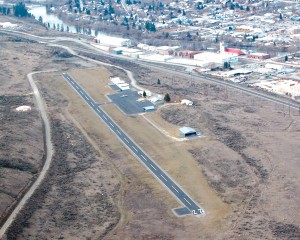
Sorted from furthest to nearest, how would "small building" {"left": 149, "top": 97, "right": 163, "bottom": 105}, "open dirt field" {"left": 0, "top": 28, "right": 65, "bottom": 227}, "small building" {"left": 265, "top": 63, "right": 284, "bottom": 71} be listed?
"small building" {"left": 265, "top": 63, "right": 284, "bottom": 71} → "small building" {"left": 149, "top": 97, "right": 163, "bottom": 105} → "open dirt field" {"left": 0, "top": 28, "right": 65, "bottom": 227}

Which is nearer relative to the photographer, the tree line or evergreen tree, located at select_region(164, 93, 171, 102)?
evergreen tree, located at select_region(164, 93, 171, 102)

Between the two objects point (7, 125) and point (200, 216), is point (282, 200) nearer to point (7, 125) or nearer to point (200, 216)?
point (200, 216)

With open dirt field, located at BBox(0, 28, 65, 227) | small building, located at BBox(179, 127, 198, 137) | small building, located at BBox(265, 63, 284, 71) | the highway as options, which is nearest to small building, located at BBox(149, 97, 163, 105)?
the highway

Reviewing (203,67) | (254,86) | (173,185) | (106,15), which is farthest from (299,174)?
(106,15)

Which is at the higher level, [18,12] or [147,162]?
[18,12]

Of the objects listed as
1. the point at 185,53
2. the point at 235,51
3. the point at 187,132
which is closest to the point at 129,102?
the point at 187,132

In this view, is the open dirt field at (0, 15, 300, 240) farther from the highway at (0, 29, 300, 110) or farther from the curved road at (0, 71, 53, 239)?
the highway at (0, 29, 300, 110)

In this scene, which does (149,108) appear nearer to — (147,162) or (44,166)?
(147,162)

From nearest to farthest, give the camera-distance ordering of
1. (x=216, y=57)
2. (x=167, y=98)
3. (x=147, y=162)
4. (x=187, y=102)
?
(x=147, y=162)
(x=187, y=102)
(x=167, y=98)
(x=216, y=57)
